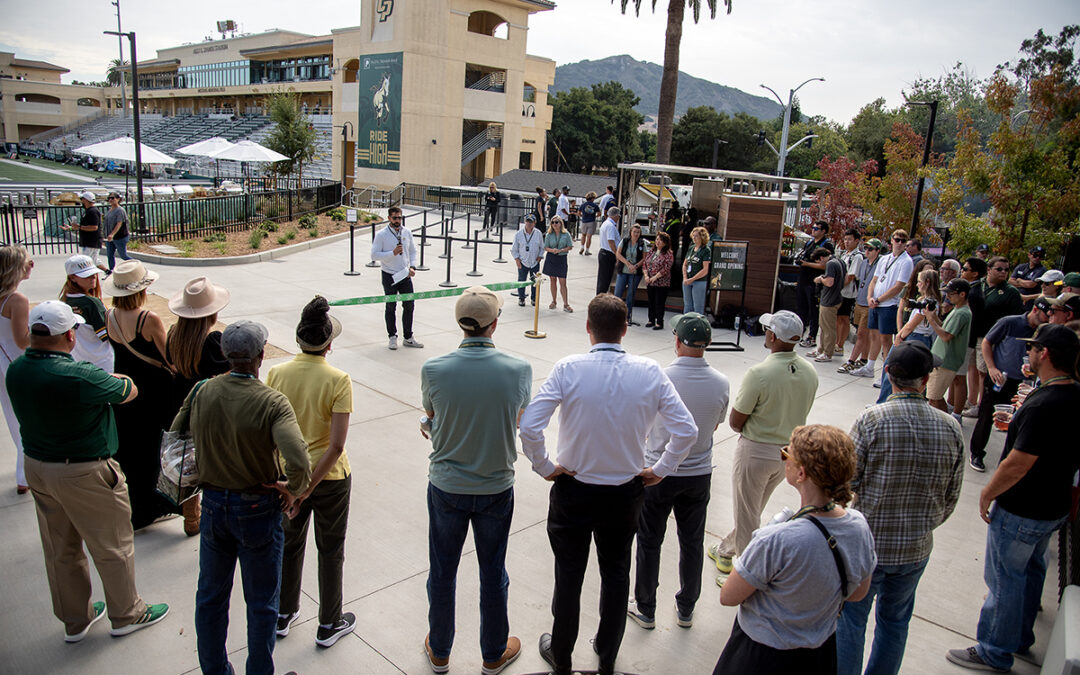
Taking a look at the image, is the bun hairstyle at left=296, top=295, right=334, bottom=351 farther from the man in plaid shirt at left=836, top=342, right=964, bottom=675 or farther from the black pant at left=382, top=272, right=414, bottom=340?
the black pant at left=382, top=272, right=414, bottom=340

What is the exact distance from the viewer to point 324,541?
3.59 meters

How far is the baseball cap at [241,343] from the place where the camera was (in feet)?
9.66

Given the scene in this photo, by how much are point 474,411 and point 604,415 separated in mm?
610

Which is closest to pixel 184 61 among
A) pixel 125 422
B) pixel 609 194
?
pixel 609 194

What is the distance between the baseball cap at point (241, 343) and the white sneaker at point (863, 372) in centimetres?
882

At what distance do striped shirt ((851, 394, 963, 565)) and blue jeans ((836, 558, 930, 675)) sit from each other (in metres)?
0.09

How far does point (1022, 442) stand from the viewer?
11.4ft

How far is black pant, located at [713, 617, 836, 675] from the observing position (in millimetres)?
2426

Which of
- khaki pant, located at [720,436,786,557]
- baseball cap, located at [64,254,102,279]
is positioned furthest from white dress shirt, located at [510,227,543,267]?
khaki pant, located at [720,436,786,557]

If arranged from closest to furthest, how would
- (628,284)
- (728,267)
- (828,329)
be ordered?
(828,329) → (728,267) → (628,284)

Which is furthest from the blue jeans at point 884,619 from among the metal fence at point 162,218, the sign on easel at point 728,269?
the metal fence at point 162,218

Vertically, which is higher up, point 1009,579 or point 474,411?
point 474,411

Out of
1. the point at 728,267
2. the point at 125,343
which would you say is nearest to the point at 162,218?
the point at 728,267

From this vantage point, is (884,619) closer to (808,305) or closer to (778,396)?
(778,396)
